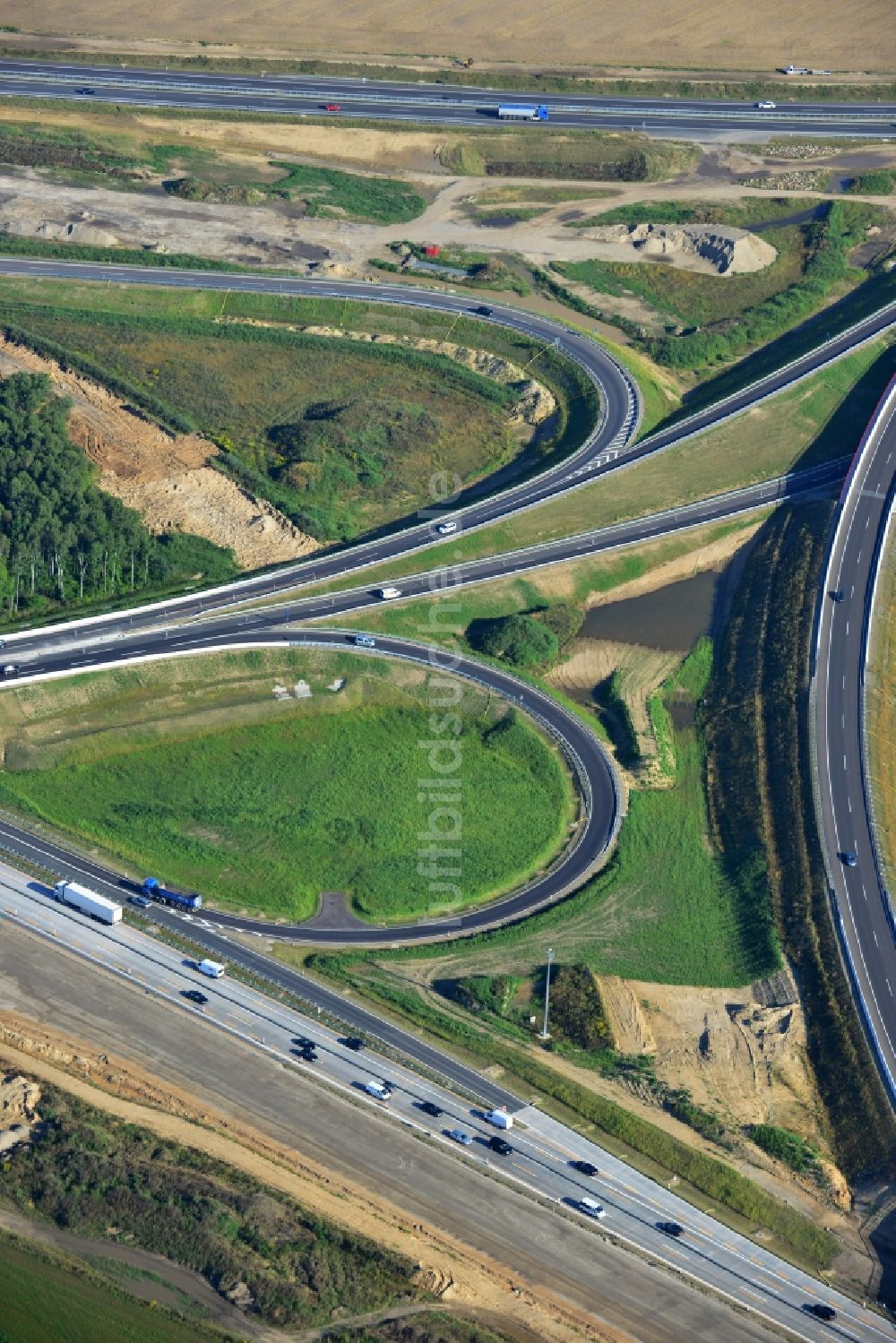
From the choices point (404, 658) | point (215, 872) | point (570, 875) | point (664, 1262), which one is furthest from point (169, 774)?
point (664, 1262)

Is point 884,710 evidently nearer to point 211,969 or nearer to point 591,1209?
point 591,1209

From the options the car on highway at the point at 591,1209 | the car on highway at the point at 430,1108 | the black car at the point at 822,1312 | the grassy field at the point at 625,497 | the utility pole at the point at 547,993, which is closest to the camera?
the black car at the point at 822,1312

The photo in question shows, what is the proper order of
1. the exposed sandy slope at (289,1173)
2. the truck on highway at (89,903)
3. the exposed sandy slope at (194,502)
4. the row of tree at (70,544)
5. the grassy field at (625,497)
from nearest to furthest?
the exposed sandy slope at (289,1173)
the truck on highway at (89,903)
the row of tree at (70,544)
the grassy field at (625,497)
the exposed sandy slope at (194,502)

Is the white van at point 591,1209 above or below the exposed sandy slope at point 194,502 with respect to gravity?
below

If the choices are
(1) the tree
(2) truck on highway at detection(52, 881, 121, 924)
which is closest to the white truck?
(2) truck on highway at detection(52, 881, 121, 924)

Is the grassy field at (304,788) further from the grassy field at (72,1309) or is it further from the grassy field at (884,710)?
the grassy field at (72,1309)

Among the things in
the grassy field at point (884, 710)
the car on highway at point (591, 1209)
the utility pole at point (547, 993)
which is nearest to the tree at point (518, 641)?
the grassy field at point (884, 710)
